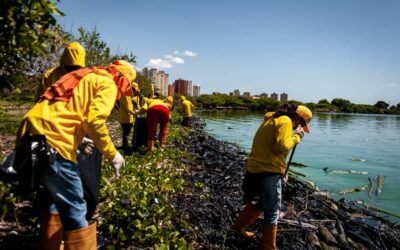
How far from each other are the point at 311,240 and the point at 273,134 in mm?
2262

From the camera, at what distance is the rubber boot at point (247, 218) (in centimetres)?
449

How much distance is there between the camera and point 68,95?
8.66ft

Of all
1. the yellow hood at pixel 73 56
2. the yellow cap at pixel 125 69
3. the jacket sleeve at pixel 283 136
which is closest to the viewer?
the yellow cap at pixel 125 69

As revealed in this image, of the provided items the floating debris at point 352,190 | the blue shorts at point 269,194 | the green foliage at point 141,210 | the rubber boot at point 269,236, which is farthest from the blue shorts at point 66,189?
the floating debris at point 352,190

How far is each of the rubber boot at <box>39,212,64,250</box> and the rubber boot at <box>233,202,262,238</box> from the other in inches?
A: 102

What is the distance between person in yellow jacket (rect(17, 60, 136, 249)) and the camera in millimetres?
2525

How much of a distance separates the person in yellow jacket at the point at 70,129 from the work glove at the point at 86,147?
9cm

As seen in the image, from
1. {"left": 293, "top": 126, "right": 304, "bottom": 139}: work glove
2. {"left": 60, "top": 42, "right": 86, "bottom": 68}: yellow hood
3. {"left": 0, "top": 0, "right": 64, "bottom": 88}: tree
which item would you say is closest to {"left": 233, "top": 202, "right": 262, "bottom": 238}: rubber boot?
{"left": 293, "top": 126, "right": 304, "bottom": 139}: work glove

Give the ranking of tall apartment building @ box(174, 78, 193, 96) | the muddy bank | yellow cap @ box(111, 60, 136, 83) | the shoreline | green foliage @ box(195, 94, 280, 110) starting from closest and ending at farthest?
yellow cap @ box(111, 60, 136, 83) → the shoreline → the muddy bank → green foliage @ box(195, 94, 280, 110) → tall apartment building @ box(174, 78, 193, 96)

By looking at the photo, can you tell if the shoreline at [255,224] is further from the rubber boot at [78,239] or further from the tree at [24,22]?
the tree at [24,22]

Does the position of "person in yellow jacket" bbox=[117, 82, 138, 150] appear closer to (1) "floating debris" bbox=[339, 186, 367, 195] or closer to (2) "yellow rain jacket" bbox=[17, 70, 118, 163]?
(2) "yellow rain jacket" bbox=[17, 70, 118, 163]

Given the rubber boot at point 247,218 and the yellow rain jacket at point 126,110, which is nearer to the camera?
the rubber boot at point 247,218

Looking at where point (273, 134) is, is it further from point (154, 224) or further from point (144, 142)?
point (144, 142)

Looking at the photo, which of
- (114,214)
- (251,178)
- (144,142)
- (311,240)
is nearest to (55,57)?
(144,142)
